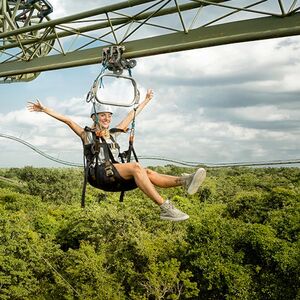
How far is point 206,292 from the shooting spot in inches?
760

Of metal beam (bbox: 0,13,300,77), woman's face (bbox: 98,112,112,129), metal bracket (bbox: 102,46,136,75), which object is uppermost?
metal beam (bbox: 0,13,300,77)

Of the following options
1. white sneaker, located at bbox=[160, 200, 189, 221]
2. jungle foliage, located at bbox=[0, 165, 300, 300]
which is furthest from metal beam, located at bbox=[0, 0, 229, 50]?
jungle foliage, located at bbox=[0, 165, 300, 300]

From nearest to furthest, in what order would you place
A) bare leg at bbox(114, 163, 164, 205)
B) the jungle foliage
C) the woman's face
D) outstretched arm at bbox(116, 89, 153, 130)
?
bare leg at bbox(114, 163, 164, 205)
the woman's face
outstretched arm at bbox(116, 89, 153, 130)
the jungle foliage

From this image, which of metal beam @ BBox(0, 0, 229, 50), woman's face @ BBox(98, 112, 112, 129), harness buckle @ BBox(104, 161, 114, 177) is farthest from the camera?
metal beam @ BBox(0, 0, 229, 50)

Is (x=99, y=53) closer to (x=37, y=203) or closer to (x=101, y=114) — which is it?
(x=101, y=114)

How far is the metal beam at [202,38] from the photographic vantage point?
507 cm

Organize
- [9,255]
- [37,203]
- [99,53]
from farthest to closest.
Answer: [37,203] → [9,255] → [99,53]

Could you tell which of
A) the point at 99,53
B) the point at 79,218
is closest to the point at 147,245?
the point at 79,218

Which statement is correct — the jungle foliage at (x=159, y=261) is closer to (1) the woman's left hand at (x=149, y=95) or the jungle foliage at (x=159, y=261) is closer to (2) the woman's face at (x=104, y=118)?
(1) the woman's left hand at (x=149, y=95)

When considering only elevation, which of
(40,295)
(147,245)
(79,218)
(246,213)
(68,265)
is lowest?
(40,295)

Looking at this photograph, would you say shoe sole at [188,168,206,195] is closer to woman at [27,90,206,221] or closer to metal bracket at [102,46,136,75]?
woman at [27,90,206,221]

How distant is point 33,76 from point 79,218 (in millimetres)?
19302

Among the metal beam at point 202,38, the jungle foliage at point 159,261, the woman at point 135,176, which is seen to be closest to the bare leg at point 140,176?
the woman at point 135,176

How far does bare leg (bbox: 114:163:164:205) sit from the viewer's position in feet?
14.7
